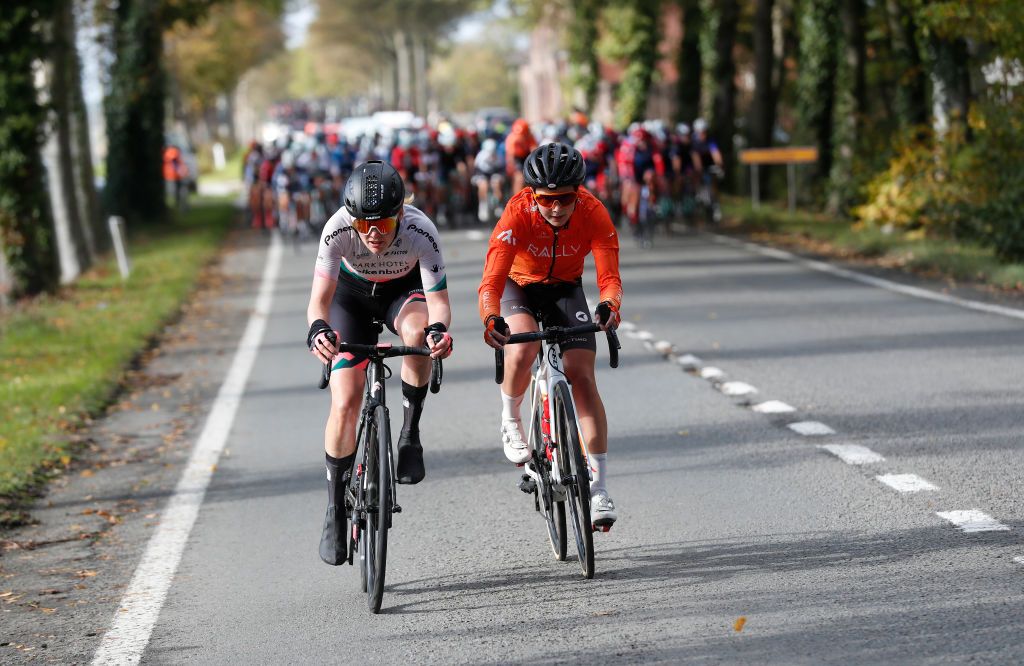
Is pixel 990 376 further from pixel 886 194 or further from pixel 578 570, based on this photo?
pixel 886 194

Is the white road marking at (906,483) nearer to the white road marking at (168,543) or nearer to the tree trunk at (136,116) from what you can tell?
the white road marking at (168,543)

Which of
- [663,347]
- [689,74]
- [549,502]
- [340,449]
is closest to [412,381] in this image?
[340,449]

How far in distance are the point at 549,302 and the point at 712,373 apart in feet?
17.2

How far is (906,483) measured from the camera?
8242 mm

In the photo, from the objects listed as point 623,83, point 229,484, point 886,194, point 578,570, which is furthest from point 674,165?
point 623,83

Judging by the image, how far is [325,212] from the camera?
2852 cm

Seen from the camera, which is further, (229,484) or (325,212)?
(325,212)

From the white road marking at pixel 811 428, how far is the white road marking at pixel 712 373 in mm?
2116

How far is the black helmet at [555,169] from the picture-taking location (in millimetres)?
6969

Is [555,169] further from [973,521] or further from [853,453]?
[853,453]

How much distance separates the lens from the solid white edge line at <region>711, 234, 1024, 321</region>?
1522 cm

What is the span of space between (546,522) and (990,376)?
4967 millimetres

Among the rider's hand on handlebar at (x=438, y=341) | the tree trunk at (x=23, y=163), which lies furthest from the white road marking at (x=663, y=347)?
the tree trunk at (x=23, y=163)

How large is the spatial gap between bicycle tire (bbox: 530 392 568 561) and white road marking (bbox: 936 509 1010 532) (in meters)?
1.76
